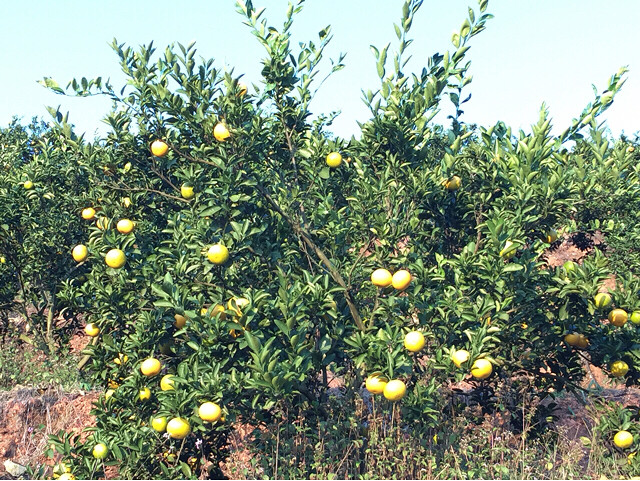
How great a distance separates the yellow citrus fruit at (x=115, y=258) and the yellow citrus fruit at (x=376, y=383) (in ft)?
6.43

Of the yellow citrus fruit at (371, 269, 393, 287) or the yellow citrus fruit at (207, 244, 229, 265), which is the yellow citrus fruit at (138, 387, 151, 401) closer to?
the yellow citrus fruit at (207, 244, 229, 265)

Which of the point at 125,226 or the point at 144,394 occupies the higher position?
the point at 125,226

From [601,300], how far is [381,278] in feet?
5.40

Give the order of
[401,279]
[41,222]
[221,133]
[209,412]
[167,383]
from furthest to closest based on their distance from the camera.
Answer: [41,222] < [221,133] < [167,383] < [401,279] < [209,412]

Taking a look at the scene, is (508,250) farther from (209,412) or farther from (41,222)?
(41,222)

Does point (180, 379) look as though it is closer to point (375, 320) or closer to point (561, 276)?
point (375, 320)

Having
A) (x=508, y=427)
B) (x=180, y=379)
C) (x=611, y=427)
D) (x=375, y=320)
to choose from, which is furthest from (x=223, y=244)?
(x=611, y=427)

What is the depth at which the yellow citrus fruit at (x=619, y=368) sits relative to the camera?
437cm

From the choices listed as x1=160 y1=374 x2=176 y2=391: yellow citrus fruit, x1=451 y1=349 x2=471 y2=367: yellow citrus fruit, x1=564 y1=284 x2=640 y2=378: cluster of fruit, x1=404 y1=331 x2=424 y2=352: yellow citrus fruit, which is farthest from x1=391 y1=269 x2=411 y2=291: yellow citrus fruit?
x1=160 y1=374 x2=176 y2=391: yellow citrus fruit

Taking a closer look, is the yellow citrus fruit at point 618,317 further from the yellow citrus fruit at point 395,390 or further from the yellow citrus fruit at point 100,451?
the yellow citrus fruit at point 100,451

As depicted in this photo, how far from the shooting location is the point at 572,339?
14.6ft

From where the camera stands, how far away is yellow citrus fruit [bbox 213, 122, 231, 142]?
4188 millimetres

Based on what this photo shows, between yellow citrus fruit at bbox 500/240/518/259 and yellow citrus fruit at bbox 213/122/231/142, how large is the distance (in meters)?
2.07

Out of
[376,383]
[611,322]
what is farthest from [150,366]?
[611,322]
